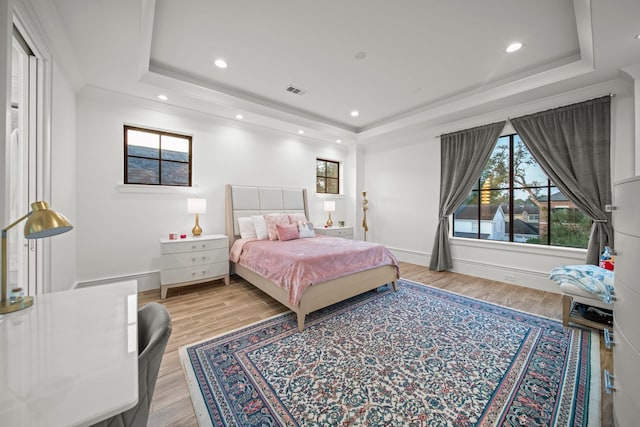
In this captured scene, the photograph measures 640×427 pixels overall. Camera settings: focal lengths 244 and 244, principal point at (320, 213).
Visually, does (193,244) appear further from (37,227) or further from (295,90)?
(295,90)

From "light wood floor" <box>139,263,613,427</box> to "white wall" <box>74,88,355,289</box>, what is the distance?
663mm

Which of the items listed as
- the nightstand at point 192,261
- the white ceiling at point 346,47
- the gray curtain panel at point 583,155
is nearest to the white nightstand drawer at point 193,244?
the nightstand at point 192,261

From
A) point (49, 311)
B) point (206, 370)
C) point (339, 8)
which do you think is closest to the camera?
point (49, 311)

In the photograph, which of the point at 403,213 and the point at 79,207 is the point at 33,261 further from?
the point at 403,213

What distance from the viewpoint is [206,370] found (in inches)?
71.4

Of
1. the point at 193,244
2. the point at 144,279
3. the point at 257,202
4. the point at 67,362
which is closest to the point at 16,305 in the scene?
the point at 67,362

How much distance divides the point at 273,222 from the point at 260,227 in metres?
0.22

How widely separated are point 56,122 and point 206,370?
8.91 feet

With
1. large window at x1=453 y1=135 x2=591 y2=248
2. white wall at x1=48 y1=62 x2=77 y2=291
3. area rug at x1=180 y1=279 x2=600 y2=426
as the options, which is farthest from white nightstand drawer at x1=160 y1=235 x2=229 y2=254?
large window at x1=453 y1=135 x2=591 y2=248

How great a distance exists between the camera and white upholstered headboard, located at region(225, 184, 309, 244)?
408 cm

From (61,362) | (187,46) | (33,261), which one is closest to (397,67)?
(187,46)

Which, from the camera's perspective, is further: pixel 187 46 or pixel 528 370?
pixel 187 46

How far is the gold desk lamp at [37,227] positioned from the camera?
953 mm

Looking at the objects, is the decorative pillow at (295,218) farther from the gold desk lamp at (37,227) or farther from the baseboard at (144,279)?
the gold desk lamp at (37,227)
